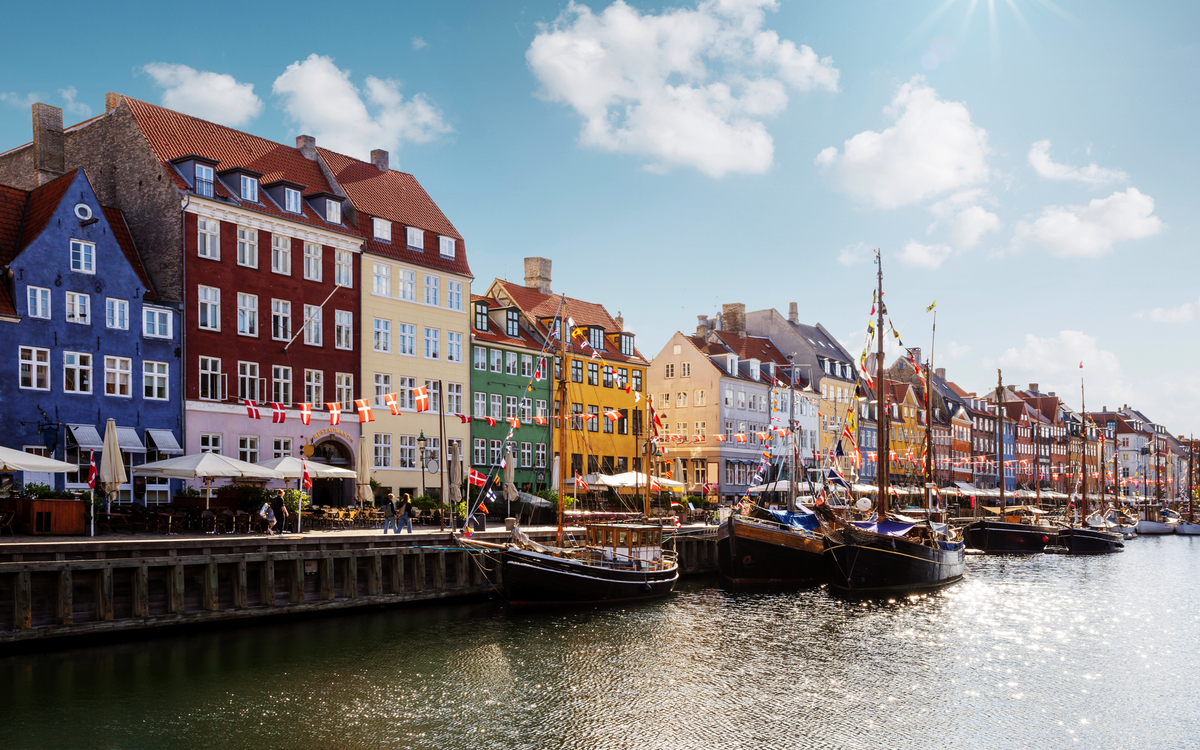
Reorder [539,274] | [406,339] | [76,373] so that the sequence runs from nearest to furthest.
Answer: [76,373] → [406,339] → [539,274]

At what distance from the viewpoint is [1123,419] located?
186 meters

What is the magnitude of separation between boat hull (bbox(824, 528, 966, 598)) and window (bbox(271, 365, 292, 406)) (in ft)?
83.2

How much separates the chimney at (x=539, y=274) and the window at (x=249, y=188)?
93.3 feet

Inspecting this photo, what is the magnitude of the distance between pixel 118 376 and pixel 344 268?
43.0 feet

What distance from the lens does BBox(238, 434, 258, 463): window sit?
4422 centimetres

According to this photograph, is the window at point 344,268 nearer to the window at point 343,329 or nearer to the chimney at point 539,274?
the window at point 343,329

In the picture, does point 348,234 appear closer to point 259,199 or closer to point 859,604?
point 259,199

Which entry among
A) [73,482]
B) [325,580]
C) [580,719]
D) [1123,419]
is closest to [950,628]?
[580,719]

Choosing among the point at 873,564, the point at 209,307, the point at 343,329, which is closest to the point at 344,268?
the point at 343,329

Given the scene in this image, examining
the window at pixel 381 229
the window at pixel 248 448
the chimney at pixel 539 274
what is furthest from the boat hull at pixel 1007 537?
the window at pixel 248 448

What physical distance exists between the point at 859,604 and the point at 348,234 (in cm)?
2975

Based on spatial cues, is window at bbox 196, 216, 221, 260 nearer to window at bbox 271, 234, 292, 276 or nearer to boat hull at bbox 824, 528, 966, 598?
window at bbox 271, 234, 292, 276

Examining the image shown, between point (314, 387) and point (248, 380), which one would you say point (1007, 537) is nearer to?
point (314, 387)

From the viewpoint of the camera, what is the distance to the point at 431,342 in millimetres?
54812
